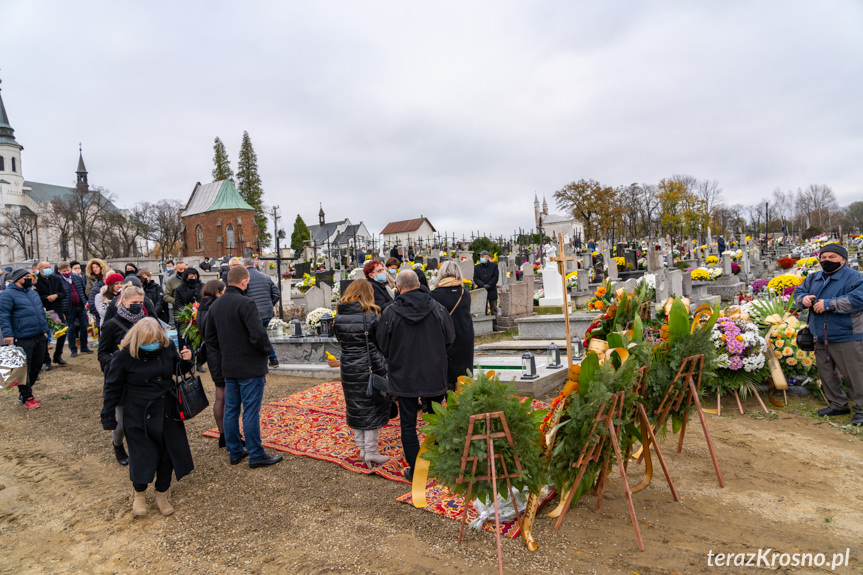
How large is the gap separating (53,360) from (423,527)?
1058 centimetres

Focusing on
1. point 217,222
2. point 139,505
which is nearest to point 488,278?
point 139,505

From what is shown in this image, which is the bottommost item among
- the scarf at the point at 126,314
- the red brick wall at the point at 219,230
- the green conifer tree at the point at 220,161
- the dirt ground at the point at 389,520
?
the dirt ground at the point at 389,520

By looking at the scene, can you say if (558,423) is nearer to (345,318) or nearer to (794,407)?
(345,318)

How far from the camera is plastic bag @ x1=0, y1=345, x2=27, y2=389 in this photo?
6.15m

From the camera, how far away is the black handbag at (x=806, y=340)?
18.1 ft

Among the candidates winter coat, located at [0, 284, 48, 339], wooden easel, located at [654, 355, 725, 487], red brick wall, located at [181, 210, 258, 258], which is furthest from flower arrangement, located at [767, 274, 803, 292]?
red brick wall, located at [181, 210, 258, 258]

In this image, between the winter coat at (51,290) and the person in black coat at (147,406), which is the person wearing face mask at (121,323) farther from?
the winter coat at (51,290)

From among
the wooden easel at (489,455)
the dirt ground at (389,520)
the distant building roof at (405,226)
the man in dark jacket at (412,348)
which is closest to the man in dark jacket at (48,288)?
the dirt ground at (389,520)

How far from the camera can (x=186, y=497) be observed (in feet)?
14.0

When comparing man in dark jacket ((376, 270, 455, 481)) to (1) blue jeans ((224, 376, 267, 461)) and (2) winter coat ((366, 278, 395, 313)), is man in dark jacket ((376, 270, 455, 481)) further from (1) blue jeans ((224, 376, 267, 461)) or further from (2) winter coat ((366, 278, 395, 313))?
(1) blue jeans ((224, 376, 267, 461))

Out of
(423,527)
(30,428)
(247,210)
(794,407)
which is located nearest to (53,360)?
(30,428)

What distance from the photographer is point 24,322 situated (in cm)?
721

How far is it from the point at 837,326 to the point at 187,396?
626 centimetres

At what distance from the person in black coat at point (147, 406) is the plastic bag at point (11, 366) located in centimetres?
331
